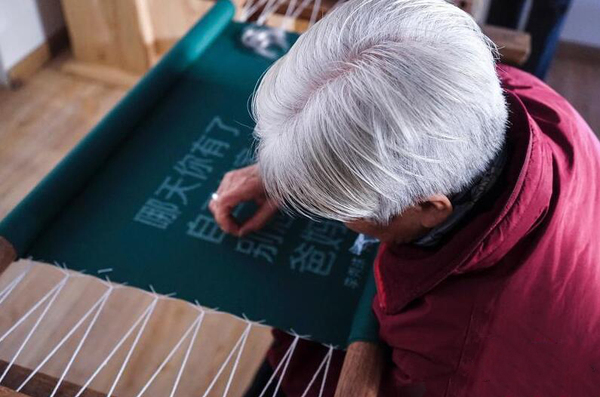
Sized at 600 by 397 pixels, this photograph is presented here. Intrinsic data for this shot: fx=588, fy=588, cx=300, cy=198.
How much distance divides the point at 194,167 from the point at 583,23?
6.26ft

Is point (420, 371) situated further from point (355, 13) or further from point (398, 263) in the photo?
point (355, 13)

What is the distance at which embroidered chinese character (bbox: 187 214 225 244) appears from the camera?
98cm

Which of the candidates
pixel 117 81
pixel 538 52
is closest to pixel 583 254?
pixel 538 52

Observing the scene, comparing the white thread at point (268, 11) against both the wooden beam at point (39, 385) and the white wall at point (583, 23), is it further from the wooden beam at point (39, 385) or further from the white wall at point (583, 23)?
the white wall at point (583, 23)

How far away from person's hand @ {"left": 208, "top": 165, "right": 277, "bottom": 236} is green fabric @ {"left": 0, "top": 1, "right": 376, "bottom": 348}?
0.02 metres

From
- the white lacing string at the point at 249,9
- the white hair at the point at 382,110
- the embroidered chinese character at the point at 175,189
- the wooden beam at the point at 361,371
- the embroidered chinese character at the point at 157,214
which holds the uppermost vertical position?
the white hair at the point at 382,110

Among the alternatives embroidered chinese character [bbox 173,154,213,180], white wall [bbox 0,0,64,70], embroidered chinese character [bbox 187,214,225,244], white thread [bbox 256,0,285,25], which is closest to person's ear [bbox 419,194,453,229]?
embroidered chinese character [bbox 187,214,225,244]

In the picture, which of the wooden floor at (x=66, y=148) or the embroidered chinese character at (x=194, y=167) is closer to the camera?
the embroidered chinese character at (x=194, y=167)

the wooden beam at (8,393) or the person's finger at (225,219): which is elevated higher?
the wooden beam at (8,393)

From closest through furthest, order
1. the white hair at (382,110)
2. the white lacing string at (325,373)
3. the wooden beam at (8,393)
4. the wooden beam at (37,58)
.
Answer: the white hair at (382,110), the wooden beam at (8,393), the white lacing string at (325,373), the wooden beam at (37,58)

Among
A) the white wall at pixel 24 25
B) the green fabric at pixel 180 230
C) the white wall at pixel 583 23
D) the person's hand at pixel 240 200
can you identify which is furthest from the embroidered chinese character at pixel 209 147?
the white wall at pixel 583 23

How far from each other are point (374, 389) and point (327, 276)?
24 cm

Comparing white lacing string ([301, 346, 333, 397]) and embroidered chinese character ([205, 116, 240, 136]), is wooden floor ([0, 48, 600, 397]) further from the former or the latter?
embroidered chinese character ([205, 116, 240, 136])

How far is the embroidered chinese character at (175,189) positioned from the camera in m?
1.04
